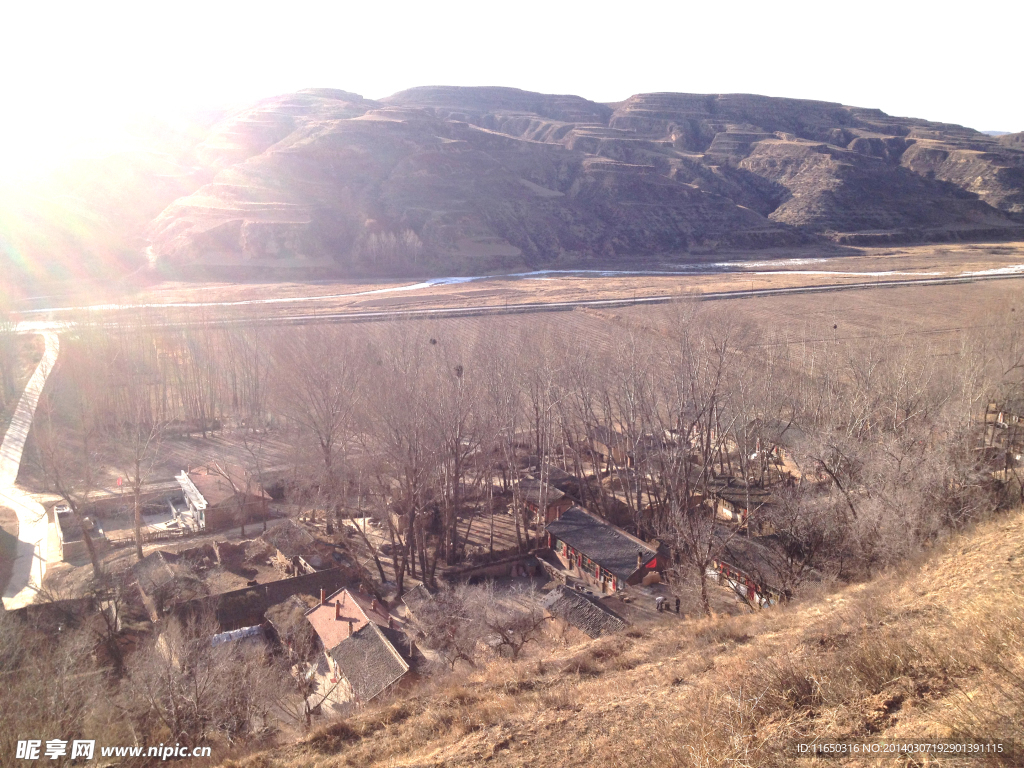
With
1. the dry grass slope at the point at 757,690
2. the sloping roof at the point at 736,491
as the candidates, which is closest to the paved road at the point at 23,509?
the dry grass slope at the point at 757,690

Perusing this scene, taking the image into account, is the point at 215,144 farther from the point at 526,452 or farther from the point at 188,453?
the point at 526,452

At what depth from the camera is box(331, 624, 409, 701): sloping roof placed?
13.4 m

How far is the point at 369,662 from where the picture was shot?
46.5ft

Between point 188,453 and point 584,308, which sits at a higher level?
point 584,308

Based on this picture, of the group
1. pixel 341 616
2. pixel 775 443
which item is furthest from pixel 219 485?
pixel 775 443

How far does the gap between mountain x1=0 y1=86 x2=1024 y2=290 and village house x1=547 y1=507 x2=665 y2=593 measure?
66.7 m

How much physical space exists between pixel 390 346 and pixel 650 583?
63.6 ft

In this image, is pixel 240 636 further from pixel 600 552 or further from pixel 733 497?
pixel 733 497

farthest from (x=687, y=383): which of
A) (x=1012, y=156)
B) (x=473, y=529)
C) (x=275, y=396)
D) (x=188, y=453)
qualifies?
(x=1012, y=156)

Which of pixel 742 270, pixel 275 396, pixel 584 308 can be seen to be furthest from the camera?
pixel 742 270

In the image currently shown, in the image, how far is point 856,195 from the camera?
4717 inches

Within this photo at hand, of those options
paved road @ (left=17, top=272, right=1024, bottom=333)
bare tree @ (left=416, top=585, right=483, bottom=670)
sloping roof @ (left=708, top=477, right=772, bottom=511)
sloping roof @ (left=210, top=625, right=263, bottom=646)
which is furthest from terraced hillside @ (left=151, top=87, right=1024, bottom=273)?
bare tree @ (left=416, top=585, right=483, bottom=670)

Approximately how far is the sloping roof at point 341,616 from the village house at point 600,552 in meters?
7.07

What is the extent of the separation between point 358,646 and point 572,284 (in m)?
61.6
